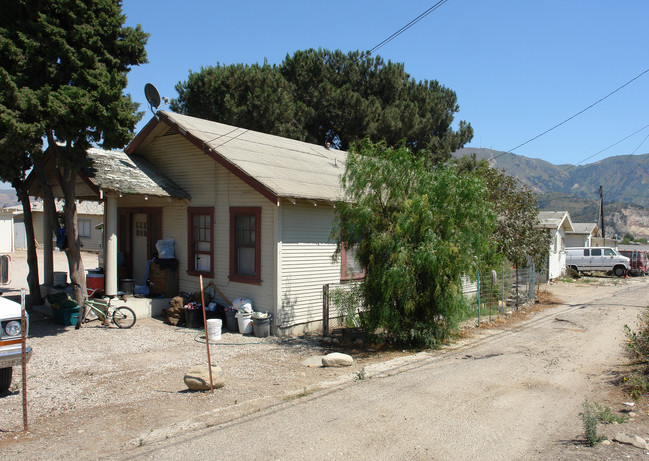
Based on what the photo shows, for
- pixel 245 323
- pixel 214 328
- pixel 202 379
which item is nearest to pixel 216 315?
pixel 245 323

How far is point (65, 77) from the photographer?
425 inches

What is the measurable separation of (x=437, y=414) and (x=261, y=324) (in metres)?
5.79

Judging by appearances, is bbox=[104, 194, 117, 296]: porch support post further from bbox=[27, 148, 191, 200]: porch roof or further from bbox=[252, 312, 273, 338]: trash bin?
bbox=[252, 312, 273, 338]: trash bin

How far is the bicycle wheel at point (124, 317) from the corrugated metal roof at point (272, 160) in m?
4.44

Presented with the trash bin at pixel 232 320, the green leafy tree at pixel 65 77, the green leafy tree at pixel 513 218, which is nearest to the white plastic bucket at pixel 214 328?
the trash bin at pixel 232 320

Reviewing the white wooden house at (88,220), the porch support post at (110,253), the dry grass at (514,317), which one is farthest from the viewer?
the white wooden house at (88,220)

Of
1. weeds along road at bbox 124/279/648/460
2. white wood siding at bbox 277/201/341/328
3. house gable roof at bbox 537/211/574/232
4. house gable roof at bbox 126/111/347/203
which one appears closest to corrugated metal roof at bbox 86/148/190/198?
house gable roof at bbox 126/111/347/203

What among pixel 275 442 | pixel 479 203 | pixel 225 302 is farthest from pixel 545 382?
pixel 225 302

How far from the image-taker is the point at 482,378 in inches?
318

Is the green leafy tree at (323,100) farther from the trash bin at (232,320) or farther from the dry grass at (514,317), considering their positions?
the trash bin at (232,320)

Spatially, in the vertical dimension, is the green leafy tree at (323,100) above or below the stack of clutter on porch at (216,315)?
above

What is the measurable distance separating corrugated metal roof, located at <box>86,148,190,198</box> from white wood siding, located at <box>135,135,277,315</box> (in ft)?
1.33

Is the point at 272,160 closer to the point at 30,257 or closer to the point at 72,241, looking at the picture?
the point at 72,241

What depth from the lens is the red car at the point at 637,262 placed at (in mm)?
31906
